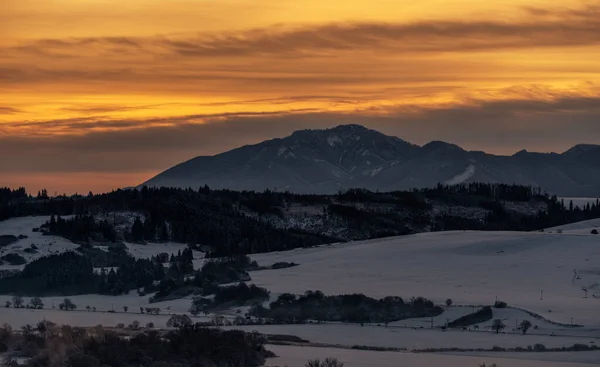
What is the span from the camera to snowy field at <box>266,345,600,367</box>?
75000 mm

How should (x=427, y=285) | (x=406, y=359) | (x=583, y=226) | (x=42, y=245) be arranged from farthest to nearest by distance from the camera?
(x=583, y=226), (x=42, y=245), (x=427, y=285), (x=406, y=359)

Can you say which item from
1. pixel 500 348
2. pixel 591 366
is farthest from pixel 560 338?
pixel 591 366

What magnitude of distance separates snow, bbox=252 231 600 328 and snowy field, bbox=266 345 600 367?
13613 millimetres

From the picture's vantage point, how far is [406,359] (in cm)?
7800

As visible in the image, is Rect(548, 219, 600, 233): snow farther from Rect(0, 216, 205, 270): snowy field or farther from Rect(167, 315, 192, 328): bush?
Rect(167, 315, 192, 328): bush

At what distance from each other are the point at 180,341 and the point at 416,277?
48049 millimetres

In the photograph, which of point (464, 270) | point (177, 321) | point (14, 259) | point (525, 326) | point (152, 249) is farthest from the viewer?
point (152, 249)

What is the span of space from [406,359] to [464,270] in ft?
152

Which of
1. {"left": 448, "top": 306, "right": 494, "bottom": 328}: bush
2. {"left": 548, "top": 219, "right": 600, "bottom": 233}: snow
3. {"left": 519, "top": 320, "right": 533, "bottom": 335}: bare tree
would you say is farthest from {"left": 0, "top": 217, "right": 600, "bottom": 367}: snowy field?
{"left": 548, "top": 219, "right": 600, "bottom": 233}: snow

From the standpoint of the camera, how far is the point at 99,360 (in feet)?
228

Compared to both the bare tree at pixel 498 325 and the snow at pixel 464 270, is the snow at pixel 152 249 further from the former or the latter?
the bare tree at pixel 498 325

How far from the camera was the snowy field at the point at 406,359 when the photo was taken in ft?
246

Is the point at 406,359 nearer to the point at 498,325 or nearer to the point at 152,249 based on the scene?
the point at 498,325

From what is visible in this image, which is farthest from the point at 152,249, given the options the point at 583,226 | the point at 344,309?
the point at 344,309
